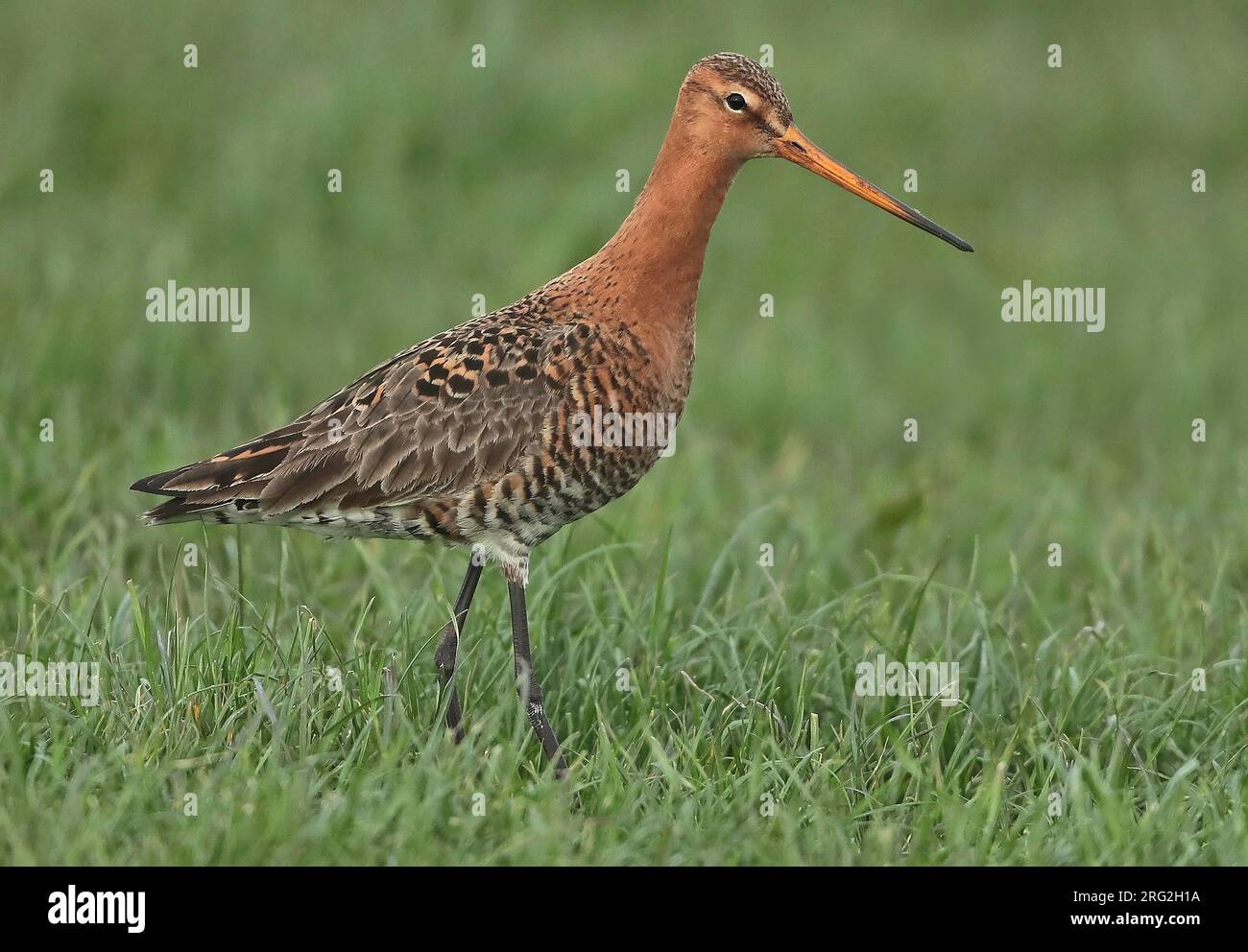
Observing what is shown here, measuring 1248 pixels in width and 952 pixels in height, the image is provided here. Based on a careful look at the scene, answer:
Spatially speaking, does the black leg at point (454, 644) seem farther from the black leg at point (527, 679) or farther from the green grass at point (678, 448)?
the black leg at point (527, 679)

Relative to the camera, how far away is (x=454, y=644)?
231 inches

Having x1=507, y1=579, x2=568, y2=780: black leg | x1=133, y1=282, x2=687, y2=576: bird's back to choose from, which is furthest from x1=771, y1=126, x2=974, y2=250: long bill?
x1=507, y1=579, x2=568, y2=780: black leg

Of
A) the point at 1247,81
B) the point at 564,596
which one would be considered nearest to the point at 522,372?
the point at 564,596

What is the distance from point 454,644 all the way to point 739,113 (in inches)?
79.7

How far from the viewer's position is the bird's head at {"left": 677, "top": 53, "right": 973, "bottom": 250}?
5.80m

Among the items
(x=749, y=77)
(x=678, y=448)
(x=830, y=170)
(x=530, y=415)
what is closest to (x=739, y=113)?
(x=749, y=77)

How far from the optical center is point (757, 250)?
12.0 meters

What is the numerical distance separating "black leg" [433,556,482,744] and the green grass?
0.31ft

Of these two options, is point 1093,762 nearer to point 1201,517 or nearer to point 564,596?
point 564,596

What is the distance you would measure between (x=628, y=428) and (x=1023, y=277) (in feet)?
22.7

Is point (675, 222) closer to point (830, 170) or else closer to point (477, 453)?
point (830, 170)

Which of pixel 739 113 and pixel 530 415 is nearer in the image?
pixel 530 415

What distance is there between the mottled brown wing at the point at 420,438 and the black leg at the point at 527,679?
1.46ft

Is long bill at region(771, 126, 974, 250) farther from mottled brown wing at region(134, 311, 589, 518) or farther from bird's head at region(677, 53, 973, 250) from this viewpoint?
mottled brown wing at region(134, 311, 589, 518)
